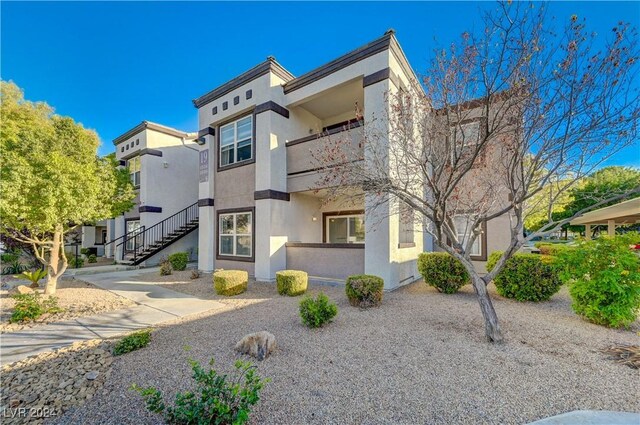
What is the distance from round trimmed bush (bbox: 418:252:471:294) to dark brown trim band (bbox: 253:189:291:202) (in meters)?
5.68

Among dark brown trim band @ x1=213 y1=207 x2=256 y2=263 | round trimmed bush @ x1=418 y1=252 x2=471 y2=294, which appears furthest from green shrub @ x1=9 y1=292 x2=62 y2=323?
round trimmed bush @ x1=418 y1=252 x2=471 y2=294

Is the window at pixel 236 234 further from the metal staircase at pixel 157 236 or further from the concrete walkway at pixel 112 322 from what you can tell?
the metal staircase at pixel 157 236

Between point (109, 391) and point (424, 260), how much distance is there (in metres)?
8.03

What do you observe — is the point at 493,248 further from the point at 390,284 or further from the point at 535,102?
the point at 535,102

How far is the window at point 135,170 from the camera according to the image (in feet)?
57.2

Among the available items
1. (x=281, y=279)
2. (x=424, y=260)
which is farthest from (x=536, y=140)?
(x=281, y=279)

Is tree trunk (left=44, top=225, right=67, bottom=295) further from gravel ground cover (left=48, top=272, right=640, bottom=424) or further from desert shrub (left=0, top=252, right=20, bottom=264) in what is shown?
desert shrub (left=0, top=252, right=20, bottom=264)

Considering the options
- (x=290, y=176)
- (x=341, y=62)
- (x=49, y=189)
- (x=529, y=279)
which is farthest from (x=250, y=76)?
(x=529, y=279)

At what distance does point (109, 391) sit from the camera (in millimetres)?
3406

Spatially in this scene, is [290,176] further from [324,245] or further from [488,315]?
[488,315]

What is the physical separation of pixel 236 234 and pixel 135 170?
432 inches

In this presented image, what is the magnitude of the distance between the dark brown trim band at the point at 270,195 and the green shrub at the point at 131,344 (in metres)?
6.33

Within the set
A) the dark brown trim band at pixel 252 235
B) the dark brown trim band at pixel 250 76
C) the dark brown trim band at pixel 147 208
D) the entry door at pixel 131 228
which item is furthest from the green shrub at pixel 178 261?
the dark brown trim band at pixel 250 76

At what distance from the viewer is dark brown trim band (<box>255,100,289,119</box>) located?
416 inches
